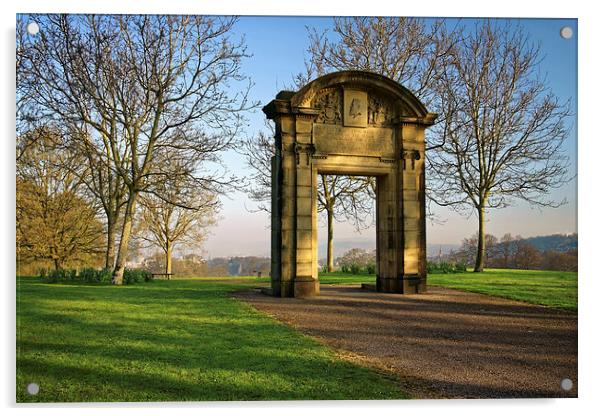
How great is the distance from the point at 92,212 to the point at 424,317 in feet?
42.8

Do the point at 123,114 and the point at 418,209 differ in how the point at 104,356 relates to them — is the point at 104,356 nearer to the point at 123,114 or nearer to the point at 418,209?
the point at 418,209

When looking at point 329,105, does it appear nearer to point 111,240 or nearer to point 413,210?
point 413,210

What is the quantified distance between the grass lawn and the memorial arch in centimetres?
219

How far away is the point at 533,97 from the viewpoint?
13875 millimetres

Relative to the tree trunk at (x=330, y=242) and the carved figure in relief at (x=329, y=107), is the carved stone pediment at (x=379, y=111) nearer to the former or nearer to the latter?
the carved figure in relief at (x=329, y=107)

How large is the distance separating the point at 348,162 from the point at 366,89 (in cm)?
178

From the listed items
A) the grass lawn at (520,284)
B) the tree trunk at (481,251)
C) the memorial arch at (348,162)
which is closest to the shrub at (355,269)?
the grass lawn at (520,284)

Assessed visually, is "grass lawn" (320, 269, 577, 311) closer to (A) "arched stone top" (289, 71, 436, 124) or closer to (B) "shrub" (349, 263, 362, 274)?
(B) "shrub" (349, 263, 362, 274)

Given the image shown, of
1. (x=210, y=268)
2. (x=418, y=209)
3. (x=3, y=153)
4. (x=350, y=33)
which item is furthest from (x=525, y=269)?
(x=3, y=153)

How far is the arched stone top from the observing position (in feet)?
43.0

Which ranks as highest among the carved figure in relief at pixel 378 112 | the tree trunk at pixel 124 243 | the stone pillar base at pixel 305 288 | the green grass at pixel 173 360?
the carved figure in relief at pixel 378 112

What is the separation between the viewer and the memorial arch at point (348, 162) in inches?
514

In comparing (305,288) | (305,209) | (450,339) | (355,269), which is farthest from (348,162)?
(355,269)

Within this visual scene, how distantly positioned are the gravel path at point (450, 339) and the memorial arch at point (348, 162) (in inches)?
39.2
